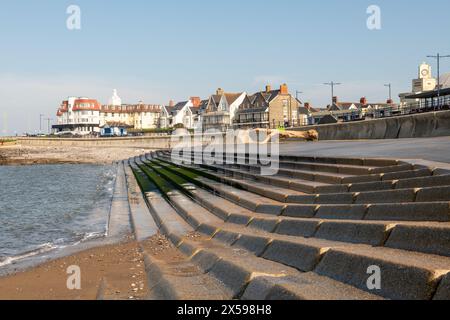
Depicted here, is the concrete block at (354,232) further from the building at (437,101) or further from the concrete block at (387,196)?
the building at (437,101)

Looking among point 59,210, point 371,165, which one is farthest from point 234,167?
point 371,165

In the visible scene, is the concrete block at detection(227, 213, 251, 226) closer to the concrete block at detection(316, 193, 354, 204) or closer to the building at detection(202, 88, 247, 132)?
the concrete block at detection(316, 193, 354, 204)

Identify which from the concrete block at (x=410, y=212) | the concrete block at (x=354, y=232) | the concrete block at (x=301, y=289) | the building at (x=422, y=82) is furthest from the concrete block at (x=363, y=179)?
the building at (x=422, y=82)

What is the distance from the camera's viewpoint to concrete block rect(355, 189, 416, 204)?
282 inches

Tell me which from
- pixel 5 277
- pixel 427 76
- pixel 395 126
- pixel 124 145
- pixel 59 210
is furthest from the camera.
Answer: pixel 427 76

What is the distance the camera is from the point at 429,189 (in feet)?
22.4

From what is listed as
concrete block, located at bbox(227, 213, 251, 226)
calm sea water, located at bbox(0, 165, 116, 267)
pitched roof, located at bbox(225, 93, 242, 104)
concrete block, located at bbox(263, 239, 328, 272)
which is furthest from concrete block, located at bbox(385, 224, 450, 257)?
pitched roof, located at bbox(225, 93, 242, 104)

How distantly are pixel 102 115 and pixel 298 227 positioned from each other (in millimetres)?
170369

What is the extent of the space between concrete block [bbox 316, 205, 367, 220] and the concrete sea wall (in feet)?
53.0

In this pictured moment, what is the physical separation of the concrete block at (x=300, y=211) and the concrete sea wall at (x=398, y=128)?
15.4 metres

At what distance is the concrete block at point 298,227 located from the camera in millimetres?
7226

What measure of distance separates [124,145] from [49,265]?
8654cm

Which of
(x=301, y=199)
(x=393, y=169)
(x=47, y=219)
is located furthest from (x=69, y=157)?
(x=393, y=169)
